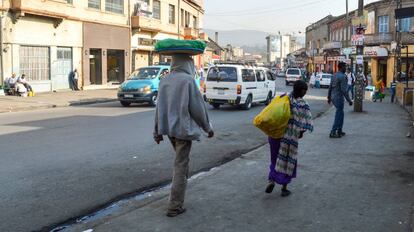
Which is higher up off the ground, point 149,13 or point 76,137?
point 149,13

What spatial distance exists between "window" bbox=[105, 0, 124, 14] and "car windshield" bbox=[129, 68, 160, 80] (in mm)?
14239

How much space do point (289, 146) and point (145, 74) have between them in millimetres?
16288

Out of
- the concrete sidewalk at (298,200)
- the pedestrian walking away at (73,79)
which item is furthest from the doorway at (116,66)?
the concrete sidewalk at (298,200)

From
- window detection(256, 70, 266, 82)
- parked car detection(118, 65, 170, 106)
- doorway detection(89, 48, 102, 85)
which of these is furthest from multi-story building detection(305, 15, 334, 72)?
parked car detection(118, 65, 170, 106)

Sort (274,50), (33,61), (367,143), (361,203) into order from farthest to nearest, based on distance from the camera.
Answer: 1. (274,50)
2. (33,61)
3. (367,143)
4. (361,203)

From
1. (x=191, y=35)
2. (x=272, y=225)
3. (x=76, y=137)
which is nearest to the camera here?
(x=272, y=225)

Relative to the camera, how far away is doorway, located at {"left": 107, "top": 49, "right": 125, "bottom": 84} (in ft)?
123

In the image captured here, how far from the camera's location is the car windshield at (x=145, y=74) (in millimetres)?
21831

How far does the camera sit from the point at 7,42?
2538 centimetres

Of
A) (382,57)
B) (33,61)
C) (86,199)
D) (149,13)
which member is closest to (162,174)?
(86,199)

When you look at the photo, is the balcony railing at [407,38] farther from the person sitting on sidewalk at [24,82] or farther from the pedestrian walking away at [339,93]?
the pedestrian walking away at [339,93]

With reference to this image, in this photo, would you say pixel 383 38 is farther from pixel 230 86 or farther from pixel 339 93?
pixel 339 93

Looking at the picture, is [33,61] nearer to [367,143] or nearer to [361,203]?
[367,143]

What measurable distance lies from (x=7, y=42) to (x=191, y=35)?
2665cm
